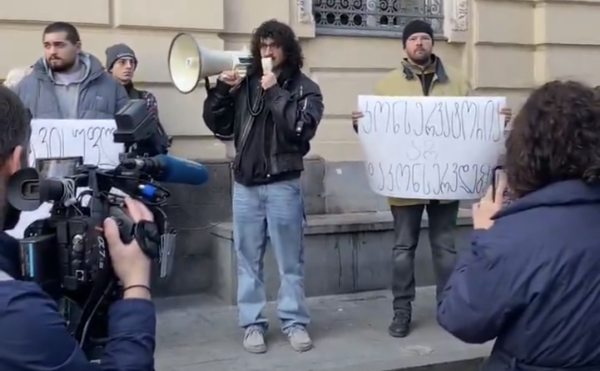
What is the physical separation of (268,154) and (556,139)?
3110mm

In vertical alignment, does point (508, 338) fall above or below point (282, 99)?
below

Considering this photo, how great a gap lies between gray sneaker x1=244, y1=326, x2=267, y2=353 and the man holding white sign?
3.07ft

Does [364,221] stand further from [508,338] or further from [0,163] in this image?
[0,163]

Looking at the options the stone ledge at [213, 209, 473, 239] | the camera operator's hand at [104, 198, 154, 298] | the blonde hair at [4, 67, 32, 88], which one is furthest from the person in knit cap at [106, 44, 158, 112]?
the camera operator's hand at [104, 198, 154, 298]

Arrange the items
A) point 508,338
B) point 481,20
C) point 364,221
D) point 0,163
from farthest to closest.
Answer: point 481,20 → point 364,221 → point 508,338 → point 0,163

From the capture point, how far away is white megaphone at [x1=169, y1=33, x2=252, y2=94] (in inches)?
201

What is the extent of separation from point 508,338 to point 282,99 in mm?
2958

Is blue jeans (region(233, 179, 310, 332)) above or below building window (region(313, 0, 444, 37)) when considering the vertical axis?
below

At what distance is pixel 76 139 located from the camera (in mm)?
5355

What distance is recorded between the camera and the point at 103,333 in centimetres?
205

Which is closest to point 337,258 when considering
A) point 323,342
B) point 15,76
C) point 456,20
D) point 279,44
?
point 323,342

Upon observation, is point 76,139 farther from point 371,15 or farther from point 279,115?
point 371,15

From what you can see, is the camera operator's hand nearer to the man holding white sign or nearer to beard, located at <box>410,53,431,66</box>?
the man holding white sign

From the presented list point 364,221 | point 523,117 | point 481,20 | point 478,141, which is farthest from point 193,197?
point 523,117
